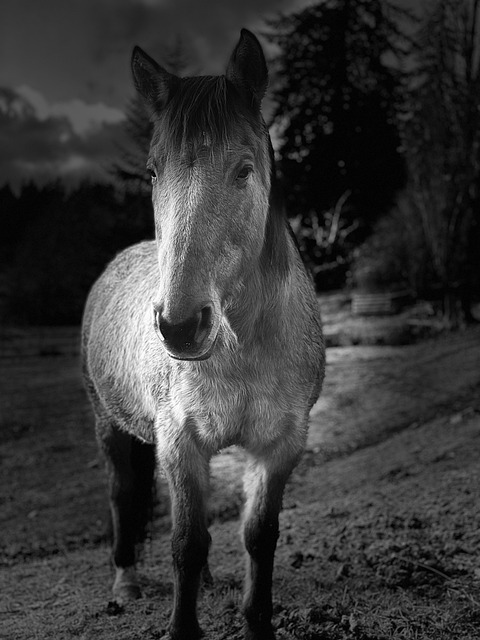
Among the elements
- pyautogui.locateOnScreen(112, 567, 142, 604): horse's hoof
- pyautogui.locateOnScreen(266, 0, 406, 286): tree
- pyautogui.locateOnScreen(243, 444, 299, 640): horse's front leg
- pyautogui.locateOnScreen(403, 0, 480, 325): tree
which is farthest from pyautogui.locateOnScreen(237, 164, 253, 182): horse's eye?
pyautogui.locateOnScreen(266, 0, 406, 286): tree

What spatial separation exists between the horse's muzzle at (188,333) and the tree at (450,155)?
12885 mm

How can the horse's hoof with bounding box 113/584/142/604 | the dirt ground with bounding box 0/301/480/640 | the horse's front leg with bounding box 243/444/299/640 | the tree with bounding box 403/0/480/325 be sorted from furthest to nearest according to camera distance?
the tree with bounding box 403/0/480/325 < the horse's hoof with bounding box 113/584/142/604 < the dirt ground with bounding box 0/301/480/640 < the horse's front leg with bounding box 243/444/299/640

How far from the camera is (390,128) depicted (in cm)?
2031

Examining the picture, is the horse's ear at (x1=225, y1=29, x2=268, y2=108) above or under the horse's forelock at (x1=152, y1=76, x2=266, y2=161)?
above

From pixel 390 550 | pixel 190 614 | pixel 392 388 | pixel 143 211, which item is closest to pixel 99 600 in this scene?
pixel 190 614

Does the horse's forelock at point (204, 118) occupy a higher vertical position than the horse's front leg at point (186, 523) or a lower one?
higher

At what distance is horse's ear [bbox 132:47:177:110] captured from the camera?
231cm

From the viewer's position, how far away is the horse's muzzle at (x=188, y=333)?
1.90m

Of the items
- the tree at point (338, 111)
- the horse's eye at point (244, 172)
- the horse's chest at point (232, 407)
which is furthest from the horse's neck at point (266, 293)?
the tree at point (338, 111)

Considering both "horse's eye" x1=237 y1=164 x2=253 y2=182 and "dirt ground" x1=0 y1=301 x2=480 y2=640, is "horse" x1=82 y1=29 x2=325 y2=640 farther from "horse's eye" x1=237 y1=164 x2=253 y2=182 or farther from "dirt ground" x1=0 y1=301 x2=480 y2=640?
"dirt ground" x1=0 y1=301 x2=480 y2=640

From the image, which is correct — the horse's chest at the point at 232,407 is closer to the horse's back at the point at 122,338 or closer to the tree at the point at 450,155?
the horse's back at the point at 122,338

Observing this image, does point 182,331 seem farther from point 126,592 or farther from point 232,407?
point 126,592

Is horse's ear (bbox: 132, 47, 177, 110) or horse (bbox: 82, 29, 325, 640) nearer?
horse (bbox: 82, 29, 325, 640)

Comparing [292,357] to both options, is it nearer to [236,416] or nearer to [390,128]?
[236,416]
